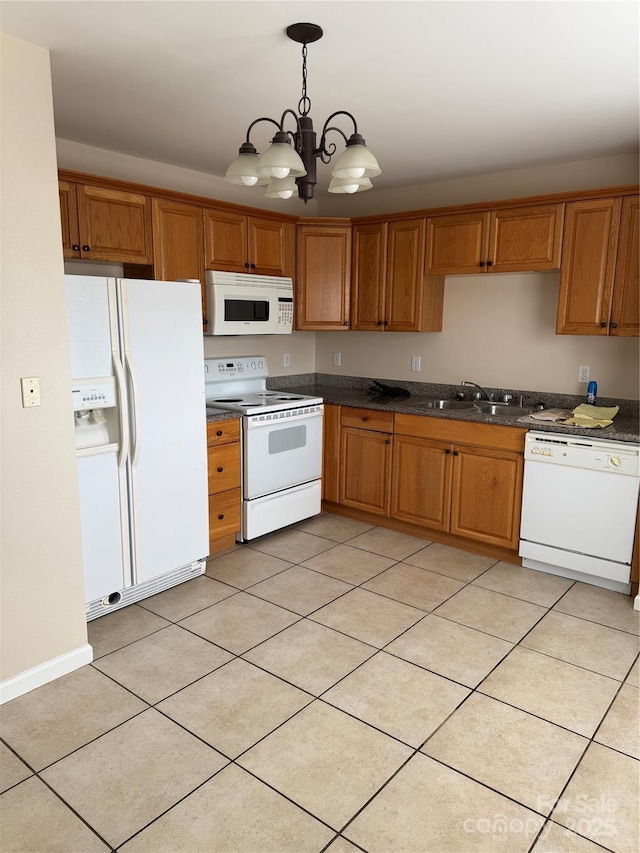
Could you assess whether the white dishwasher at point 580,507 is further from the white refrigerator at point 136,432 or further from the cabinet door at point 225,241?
the cabinet door at point 225,241

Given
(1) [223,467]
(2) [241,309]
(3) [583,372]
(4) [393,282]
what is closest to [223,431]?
(1) [223,467]

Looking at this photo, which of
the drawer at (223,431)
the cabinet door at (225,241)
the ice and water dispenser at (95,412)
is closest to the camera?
the ice and water dispenser at (95,412)

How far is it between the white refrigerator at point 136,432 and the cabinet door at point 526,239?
1974 millimetres

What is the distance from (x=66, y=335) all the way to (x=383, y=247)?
8.75 ft

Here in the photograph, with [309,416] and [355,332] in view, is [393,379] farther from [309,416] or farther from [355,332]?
[309,416]

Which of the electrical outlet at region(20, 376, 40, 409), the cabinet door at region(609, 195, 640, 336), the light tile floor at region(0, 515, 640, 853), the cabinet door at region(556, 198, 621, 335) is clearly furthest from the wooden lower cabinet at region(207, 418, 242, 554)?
the cabinet door at region(609, 195, 640, 336)

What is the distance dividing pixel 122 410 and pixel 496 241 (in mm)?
2556

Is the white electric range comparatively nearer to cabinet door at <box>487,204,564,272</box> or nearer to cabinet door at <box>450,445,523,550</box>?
cabinet door at <box>450,445,523,550</box>

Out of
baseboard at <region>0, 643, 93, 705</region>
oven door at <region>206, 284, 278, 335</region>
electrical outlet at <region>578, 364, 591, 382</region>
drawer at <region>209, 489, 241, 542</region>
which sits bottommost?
baseboard at <region>0, 643, 93, 705</region>

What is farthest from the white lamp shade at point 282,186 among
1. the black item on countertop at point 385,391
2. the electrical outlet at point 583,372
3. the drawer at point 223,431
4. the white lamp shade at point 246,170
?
the electrical outlet at point 583,372

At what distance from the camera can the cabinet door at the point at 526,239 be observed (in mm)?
3623

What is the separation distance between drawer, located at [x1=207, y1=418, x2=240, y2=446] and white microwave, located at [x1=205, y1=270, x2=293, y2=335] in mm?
651

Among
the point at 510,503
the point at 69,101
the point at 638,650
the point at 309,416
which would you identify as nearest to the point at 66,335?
the point at 69,101

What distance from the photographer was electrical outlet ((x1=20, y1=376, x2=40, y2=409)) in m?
2.29
